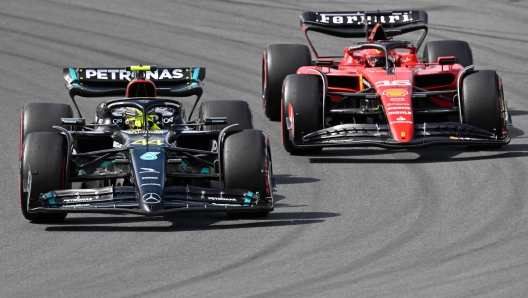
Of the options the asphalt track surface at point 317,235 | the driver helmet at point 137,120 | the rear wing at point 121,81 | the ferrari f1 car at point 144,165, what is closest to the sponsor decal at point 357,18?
the asphalt track surface at point 317,235

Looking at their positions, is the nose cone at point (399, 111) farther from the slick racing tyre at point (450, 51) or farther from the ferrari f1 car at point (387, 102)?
the slick racing tyre at point (450, 51)

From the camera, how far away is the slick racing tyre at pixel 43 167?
13.1m

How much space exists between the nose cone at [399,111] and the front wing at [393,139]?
0.30 ft

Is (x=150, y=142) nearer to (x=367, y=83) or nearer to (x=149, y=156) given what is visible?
(x=149, y=156)

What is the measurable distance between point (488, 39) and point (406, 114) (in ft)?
35.9

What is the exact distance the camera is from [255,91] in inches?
928

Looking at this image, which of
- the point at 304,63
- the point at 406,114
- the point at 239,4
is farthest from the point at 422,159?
the point at 239,4

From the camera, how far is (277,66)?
67.9 ft

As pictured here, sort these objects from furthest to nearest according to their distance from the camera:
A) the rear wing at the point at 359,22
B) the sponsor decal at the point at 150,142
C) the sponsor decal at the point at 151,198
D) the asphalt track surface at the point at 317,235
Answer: the rear wing at the point at 359,22 < the sponsor decal at the point at 150,142 < the sponsor decal at the point at 151,198 < the asphalt track surface at the point at 317,235

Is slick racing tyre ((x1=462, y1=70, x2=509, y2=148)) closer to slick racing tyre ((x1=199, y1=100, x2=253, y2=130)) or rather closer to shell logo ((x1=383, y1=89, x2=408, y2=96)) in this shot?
→ shell logo ((x1=383, y1=89, x2=408, y2=96))

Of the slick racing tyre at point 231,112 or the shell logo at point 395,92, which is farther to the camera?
the shell logo at point 395,92

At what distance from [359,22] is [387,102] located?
4086 millimetres

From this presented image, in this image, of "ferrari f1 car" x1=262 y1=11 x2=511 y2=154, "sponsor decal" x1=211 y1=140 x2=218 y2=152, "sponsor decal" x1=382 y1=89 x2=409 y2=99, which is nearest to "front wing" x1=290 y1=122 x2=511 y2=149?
"ferrari f1 car" x1=262 y1=11 x2=511 y2=154

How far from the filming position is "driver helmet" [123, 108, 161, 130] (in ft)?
50.0
